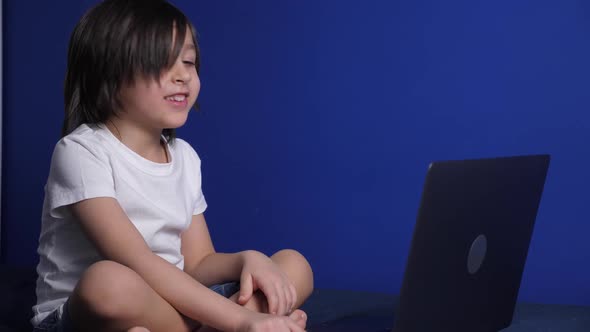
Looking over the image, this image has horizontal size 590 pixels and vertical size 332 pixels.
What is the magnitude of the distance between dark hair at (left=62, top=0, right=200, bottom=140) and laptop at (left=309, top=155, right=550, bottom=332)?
0.61 meters

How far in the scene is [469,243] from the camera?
1.05 meters

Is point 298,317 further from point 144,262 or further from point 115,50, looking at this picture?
point 115,50

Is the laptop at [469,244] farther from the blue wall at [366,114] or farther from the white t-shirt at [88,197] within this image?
the blue wall at [366,114]

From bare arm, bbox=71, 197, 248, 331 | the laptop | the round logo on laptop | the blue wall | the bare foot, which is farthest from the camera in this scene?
the blue wall

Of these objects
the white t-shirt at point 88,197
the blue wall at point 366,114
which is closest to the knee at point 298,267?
the white t-shirt at point 88,197

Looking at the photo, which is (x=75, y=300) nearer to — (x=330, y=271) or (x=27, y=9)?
(x=330, y=271)

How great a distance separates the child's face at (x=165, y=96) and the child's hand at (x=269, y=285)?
11.7 inches

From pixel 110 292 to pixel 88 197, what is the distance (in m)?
0.19

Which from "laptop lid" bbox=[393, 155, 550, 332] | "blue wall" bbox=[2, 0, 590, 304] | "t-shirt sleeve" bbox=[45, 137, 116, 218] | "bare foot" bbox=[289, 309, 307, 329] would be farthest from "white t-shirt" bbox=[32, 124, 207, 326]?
"blue wall" bbox=[2, 0, 590, 304]

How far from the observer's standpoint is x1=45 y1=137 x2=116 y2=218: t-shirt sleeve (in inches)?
49.0

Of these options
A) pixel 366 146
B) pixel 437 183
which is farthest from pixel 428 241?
pixel 366 146

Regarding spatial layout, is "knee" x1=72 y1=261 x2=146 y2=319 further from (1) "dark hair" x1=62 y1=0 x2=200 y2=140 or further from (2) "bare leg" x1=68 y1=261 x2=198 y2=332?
(1) "dark hair" x1=62 y1=0 x2=200 y2=140

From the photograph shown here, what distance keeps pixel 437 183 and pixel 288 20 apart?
138 cm

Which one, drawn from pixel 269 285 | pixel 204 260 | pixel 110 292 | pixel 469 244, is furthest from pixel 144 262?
pixel 469 244
